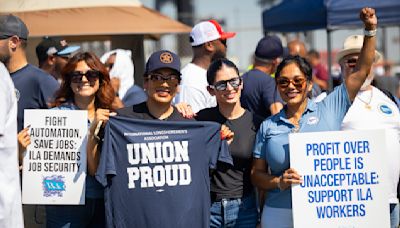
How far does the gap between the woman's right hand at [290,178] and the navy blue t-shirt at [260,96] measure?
1901 mm

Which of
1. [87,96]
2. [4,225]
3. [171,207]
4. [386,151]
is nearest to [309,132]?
[386,151]

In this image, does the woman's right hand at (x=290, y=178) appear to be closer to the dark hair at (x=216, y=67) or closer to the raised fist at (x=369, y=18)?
the dark hair at (x=216, y=67)

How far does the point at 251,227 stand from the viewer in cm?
574

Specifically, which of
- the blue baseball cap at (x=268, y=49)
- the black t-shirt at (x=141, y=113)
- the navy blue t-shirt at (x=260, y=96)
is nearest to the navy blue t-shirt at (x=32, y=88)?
the black t-shirt at (x=141, y=113)

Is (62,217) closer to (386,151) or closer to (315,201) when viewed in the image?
(315,201)

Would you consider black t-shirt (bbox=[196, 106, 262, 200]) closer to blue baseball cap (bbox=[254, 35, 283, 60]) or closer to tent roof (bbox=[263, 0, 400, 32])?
blue baseball cap (bbox=[254, 35, 283, 60])

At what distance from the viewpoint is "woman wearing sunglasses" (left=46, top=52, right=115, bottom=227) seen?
569cm

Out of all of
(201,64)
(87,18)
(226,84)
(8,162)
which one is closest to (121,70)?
(87,18)

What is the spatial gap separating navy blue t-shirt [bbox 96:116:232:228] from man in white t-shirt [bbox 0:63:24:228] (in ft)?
2.66

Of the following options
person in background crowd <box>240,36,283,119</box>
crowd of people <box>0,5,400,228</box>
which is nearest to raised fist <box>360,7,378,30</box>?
crowd of people <box>0,5,400,228</box>

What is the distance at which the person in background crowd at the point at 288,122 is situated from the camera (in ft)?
17.8

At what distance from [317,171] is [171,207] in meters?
0.96

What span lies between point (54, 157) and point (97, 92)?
55cm

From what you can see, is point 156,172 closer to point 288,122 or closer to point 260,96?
point 288,122
